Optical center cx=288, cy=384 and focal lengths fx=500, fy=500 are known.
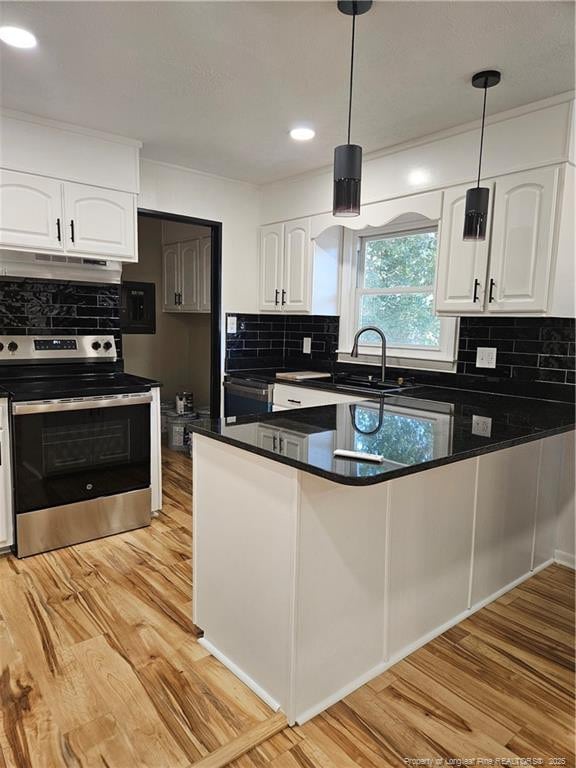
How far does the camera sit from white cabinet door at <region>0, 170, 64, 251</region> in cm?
275

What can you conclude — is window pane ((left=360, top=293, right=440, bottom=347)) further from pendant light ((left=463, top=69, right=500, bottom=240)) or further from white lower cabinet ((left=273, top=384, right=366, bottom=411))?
pendant light ((left=463, top=69, right=500, bottom=240))

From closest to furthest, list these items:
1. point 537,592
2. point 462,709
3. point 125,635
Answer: point 462,709 → point 125,635 → point 537,592

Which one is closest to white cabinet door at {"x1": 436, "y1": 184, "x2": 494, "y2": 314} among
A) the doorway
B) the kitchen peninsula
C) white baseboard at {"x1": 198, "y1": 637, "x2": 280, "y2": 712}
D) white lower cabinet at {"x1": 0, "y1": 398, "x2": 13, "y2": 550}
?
the kitchen peninsula

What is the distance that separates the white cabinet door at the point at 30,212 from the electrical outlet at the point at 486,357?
8.53 ft

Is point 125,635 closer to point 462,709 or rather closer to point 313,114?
point 462,709

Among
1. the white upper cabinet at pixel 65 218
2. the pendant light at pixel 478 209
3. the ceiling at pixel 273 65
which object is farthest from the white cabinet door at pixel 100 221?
the pendant light at pixel 478 209

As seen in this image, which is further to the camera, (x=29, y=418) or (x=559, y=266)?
(x=29, y=418)

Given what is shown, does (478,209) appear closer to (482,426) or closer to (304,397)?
(482,426)

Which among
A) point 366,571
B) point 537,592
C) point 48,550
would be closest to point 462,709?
point 366,571

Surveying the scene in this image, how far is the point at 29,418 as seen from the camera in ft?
8.72

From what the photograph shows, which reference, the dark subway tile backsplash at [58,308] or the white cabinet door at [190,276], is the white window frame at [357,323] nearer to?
the white cabinet door at [190,276]

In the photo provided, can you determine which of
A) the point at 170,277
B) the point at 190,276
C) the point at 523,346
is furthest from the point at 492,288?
the point at 170,277

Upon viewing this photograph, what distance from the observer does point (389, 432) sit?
6.16ft

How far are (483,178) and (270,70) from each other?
1.26m
